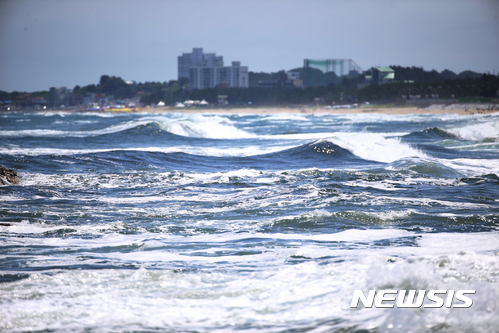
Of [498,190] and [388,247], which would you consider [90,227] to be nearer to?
[388,247]

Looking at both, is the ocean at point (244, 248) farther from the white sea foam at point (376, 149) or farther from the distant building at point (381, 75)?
the distant building at point (381, 75)

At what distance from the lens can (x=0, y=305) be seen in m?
4.12

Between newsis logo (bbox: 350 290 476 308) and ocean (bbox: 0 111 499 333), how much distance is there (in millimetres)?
67

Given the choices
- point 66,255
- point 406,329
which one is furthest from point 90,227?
point 406,329

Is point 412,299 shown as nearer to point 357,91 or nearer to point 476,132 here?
point 476,132

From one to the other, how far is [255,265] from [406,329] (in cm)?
200

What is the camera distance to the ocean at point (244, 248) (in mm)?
3926

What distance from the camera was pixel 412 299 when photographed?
403 cm

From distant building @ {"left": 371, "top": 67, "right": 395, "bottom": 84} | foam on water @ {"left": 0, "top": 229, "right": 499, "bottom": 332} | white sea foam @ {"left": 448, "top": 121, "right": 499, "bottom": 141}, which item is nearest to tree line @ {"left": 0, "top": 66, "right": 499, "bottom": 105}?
distant building @ {"left": 371, "top": 67, "right": 395, "bottom": 84}

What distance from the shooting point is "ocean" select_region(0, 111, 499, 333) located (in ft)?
12.9

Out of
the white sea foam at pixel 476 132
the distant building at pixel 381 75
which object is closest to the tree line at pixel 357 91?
the distant building at pixel 381 75

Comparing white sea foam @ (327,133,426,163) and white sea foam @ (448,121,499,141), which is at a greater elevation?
white sea foam @ (448,121,499,141)

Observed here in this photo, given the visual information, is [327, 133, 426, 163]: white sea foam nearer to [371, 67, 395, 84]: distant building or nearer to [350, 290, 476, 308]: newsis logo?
[350, 290, 476, 308]: newsis logo

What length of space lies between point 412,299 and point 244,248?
2472 mm
